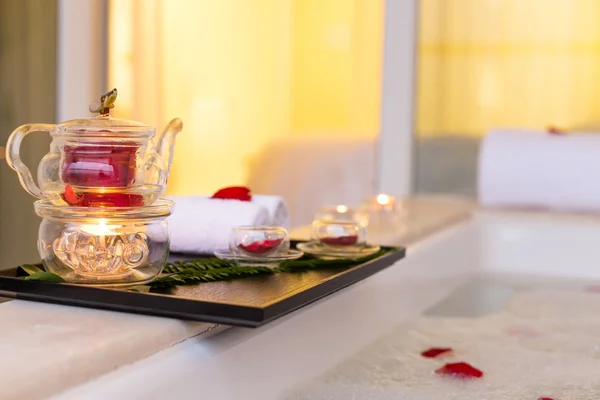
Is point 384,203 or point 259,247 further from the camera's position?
point 384,203

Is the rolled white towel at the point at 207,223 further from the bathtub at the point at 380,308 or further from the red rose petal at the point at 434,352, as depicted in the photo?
the red rose petal at the point at 434,352

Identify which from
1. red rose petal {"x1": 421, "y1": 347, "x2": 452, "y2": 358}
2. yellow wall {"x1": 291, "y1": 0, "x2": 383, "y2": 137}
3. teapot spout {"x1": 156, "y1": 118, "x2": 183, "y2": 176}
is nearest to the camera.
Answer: teapot spout {"x1": 156, "y1": 118, "x2": 183, "y2": 176}

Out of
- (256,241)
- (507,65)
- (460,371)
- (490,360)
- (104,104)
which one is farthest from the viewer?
(507,65)

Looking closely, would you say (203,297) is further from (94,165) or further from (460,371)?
(460,371)

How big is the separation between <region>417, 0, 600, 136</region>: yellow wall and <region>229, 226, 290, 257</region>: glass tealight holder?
1887mm

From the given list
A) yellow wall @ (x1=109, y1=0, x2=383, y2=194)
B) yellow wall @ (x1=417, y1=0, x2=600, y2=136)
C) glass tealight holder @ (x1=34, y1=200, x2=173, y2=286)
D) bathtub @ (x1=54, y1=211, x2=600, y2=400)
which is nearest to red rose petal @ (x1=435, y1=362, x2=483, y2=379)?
bathtub @ (x1=54, y1=211, x2=600, y2=400)

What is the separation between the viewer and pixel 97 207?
1022 millimetres

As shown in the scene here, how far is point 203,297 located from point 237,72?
1.30 meters

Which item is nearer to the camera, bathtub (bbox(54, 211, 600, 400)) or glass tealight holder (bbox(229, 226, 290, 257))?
bathtub (bbox(54, 211, 600, 400))

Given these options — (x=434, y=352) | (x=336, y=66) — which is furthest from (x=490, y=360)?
(x=336, y=66)

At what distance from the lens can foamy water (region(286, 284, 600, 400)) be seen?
49.8 inches

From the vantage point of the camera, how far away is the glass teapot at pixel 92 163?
1.03 meters

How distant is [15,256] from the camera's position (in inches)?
67.1

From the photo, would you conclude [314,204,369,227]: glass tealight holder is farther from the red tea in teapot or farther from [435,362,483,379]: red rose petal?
the red tea in teapot
